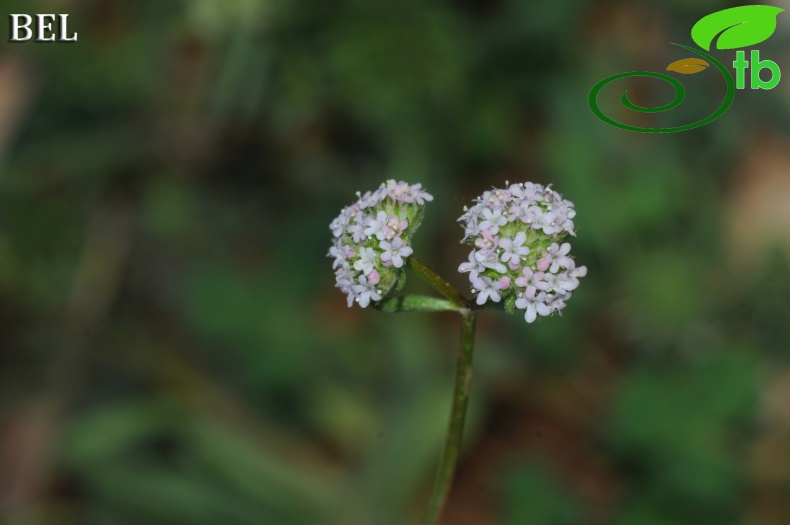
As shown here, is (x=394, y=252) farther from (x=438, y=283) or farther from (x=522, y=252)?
(x=522, y=252)

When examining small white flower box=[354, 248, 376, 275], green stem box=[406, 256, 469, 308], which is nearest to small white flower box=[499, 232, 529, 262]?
green stem box=[406, 256, 469, 308]

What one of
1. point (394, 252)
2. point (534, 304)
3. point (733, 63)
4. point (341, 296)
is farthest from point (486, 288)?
point (341, 296)

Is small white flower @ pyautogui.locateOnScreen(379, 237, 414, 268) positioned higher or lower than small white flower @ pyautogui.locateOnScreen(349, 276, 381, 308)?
higher

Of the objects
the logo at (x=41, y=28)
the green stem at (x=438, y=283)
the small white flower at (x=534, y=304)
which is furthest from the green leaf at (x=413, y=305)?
the logo at (x=41, y=28)

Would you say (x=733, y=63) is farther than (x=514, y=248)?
Yes

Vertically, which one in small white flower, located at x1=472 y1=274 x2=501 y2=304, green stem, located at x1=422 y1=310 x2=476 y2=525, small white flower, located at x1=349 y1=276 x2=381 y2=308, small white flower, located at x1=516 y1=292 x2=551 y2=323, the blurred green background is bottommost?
green stem, located at x1=422 y1=310 x2=476 y2=525

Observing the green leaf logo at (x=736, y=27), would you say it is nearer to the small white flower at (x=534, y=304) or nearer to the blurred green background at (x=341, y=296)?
the blurred green background at (x=341, y=296)

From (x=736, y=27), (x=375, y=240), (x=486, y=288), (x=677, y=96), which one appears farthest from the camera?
(x=677, y=96)

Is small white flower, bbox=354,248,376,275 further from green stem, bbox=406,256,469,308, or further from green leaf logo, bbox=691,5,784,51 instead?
green leaf logo, bbox=691,5,784,51
